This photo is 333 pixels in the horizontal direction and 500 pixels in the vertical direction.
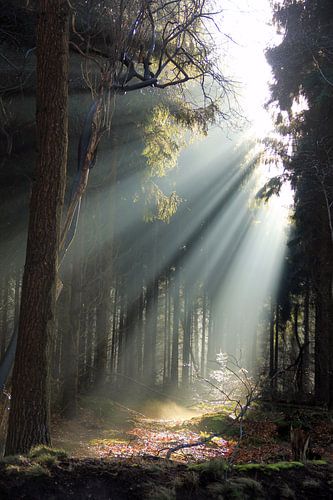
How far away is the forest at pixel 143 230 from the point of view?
4883 mm

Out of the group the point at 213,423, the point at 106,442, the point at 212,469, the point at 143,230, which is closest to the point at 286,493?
the point at 212,469

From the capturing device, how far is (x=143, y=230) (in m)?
21.9

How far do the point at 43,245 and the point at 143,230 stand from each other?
53.7ft

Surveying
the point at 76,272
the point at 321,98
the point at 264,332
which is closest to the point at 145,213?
the point at 76,272

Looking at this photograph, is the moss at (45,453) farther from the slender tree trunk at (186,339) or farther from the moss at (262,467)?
the slender tree trunk at (186,339)

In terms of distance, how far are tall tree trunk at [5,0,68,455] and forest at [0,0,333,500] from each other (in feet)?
0.06

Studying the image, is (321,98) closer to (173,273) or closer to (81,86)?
(81,86)

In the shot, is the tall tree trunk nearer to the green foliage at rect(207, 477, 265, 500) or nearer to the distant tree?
the green foliage at rect(207, 477, 265, 500)

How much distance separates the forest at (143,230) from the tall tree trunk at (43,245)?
0.06 ft

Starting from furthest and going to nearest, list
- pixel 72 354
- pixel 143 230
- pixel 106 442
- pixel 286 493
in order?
pixel 143 230 → pixel 72 354 → pixel 106 442 → pixel 286 493

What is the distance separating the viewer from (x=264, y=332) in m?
38.8

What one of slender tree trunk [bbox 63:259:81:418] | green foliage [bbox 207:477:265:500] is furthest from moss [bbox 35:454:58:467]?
slender tree trunk [bbox 63:259:81:418]

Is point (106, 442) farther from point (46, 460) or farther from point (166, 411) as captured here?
point (166, 411)

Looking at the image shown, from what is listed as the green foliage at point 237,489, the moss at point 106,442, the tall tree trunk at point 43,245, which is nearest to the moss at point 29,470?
the green foliage at point 237,489
